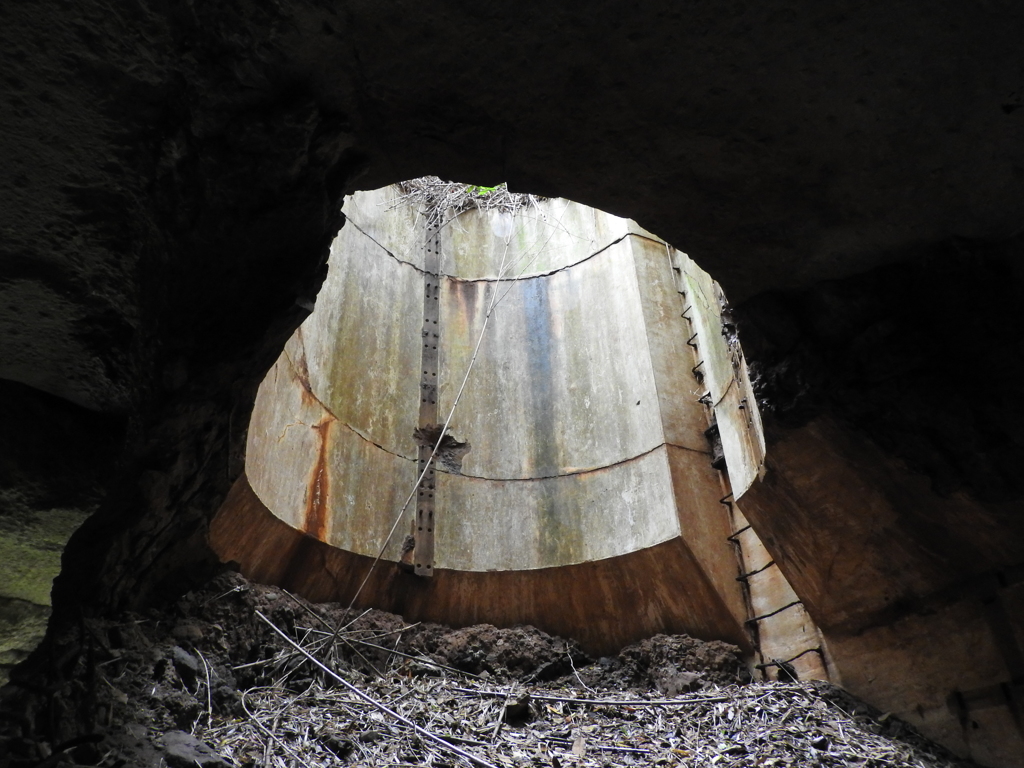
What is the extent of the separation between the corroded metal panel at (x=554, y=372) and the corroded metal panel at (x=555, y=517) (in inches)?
5.7

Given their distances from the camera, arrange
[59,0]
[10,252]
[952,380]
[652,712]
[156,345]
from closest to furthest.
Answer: [59,0], [10,252], [156,345], [952,380], [652,712]

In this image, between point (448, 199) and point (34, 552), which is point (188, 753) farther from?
point (448, 199)

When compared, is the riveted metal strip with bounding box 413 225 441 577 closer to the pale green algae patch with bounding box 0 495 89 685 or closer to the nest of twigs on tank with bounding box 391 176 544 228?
the nest of twigs on tank with bounding box 391 176 544 228

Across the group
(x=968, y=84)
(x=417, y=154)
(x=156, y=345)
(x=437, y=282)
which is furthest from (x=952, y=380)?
(x=437, y=282)

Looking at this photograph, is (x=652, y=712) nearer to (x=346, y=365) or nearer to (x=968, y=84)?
(x=346, y=365)

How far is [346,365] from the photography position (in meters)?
5.96

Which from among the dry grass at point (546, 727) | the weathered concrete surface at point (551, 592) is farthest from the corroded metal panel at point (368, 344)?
the dry grass at point (546, 727)

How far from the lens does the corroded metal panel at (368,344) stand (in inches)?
226

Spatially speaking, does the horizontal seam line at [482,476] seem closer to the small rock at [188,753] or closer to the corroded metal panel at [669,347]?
the corroded metal panel at [669,347]

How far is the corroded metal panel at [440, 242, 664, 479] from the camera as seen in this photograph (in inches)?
248

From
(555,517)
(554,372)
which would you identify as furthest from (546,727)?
(554,372)

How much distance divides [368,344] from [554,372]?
5.62ft

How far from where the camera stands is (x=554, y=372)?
268 inches

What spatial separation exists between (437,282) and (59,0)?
18.0 ft
